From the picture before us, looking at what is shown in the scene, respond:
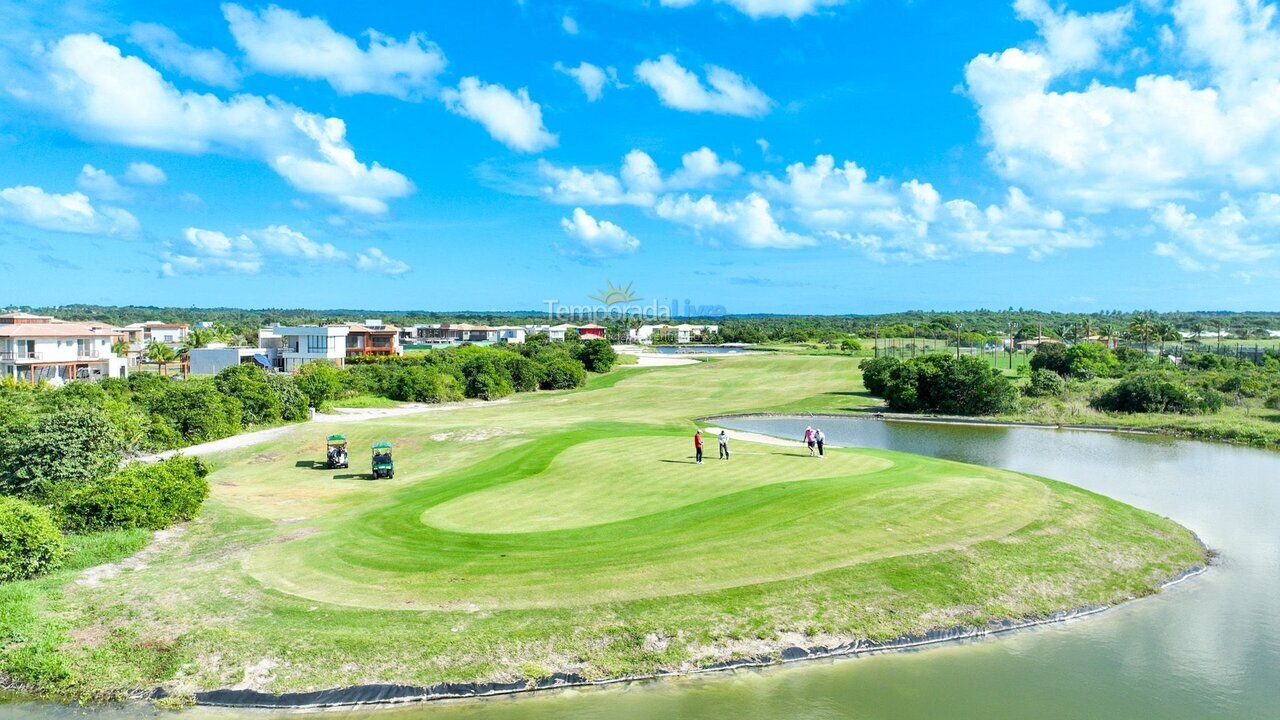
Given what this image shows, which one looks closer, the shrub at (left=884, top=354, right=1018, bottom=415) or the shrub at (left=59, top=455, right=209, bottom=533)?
the shrub at (left=59, top=455, right=209, bottom=533)

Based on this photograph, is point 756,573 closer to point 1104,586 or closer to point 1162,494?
point 1104,586

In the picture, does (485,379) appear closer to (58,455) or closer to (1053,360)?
(58,455)

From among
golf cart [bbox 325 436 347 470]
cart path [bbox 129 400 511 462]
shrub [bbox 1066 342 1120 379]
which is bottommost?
cart path [bbox 129 400 511 462]

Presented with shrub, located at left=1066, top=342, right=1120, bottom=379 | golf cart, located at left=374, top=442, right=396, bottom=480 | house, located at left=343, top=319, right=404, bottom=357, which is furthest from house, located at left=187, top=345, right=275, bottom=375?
shrub, located at left=1066, top=342, right=1120, bottom=379

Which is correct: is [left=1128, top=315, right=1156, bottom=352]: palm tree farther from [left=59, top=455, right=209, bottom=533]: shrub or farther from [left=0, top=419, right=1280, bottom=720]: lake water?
[left=59, top=455, right=209, bottom=533]: shrub

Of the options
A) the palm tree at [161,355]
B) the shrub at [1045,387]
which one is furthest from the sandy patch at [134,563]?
the palm tree at [161,355]

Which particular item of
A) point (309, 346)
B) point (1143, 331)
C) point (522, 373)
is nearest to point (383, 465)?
point (522, 373)
